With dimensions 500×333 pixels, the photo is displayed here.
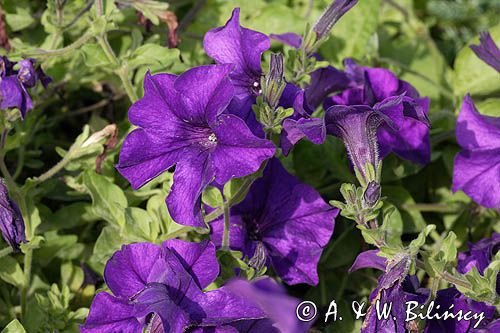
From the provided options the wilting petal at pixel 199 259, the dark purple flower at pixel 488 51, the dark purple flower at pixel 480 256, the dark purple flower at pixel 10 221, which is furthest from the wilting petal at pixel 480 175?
the dark purple flower at pixel 10 221

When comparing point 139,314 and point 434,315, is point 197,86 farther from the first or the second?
point 434,315

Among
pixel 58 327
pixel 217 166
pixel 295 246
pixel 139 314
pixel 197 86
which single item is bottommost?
pixel 58 327

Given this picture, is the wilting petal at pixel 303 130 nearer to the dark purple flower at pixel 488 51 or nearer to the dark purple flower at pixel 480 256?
the dark purple flower at pixel 480 256

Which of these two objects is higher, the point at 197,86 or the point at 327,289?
the point at 197,86

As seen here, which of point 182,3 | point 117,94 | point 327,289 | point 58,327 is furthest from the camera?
point 182,3

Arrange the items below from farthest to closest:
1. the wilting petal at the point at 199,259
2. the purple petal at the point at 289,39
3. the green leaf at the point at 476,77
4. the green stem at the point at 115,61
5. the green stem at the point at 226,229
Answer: the green leaf at the point at 476,77, the purple petal at the point at 289,39, the green stem at the point at 115,61, the green stem at the point at 226,229, the wilting petal at the point at 199,259

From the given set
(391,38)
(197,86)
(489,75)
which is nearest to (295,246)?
(197,86)

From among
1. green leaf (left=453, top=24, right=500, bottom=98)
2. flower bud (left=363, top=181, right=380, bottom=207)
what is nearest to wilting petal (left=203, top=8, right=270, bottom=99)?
flower bud (left=363, top=181, right=380, bottom=207)
